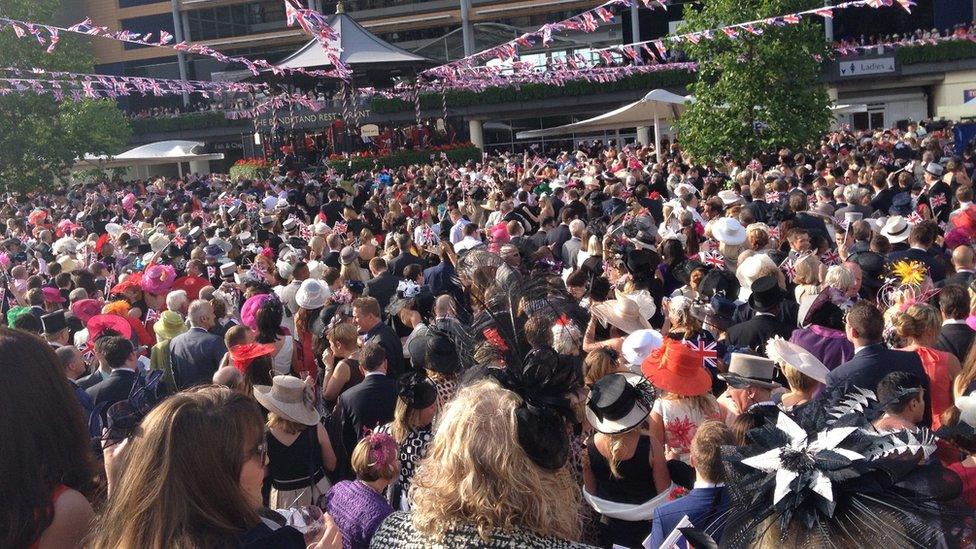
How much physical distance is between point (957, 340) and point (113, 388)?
4.80m

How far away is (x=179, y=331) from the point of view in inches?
273

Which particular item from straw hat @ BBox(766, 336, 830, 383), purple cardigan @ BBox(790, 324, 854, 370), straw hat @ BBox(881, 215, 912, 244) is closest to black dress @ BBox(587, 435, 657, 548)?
straw hat @ BBox(766, 336, 830, 383)

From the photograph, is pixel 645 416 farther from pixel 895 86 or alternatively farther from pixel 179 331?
pixel 895 86

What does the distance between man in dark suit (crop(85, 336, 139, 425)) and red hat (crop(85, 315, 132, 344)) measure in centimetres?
113

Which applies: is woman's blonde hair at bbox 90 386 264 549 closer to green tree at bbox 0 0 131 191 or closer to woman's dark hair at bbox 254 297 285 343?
woman's dark hair at bbox 254 297 285 343

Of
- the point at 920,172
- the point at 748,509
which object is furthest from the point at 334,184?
the point at 748,509

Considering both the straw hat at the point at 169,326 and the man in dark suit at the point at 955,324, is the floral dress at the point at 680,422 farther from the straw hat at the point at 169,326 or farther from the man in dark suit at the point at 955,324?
the straw hat at the point at 169,326

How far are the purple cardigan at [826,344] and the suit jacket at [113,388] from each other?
12.6 ft

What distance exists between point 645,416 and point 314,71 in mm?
20435

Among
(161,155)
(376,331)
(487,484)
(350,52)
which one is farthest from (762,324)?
(161,155)

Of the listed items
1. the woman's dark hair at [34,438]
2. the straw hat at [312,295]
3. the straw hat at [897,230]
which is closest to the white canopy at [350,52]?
the straw hat at [312,295]

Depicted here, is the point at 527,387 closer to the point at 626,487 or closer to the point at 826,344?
the point at 626,487

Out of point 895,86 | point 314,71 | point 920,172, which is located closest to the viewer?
point 920,172

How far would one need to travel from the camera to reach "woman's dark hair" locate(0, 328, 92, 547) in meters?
2.54
